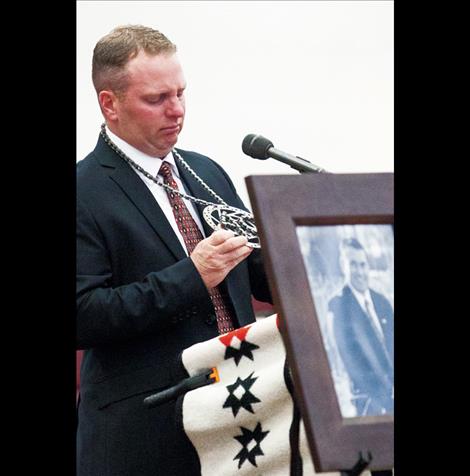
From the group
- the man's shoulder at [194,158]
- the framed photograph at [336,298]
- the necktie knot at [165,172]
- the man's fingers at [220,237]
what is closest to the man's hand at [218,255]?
the man's fingers at [220,237]

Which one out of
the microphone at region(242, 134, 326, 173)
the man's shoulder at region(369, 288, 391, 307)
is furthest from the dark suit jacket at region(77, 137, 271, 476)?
the man's shoulder at region(369, 288, 391, 307)

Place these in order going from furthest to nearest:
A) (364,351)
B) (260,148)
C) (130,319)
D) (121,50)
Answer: (121,50) < (130,319) < (260,148) < (364,351)

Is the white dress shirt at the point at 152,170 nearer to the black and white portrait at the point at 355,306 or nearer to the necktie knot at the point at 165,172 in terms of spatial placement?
the necktie knot at the point at 165,172

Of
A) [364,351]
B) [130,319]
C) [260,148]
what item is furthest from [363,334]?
[130,319]

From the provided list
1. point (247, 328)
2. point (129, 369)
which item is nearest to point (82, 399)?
point (129, 369)

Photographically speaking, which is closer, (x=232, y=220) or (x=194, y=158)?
(x=232, y=220)

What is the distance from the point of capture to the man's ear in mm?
2275

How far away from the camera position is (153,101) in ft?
7.32

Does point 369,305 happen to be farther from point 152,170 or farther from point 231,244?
point 152,170

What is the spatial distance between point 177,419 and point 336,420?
0.61 metres

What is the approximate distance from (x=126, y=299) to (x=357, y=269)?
79cm

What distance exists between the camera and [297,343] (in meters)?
1.24

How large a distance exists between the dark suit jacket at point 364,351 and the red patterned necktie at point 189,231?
2.68 feet
